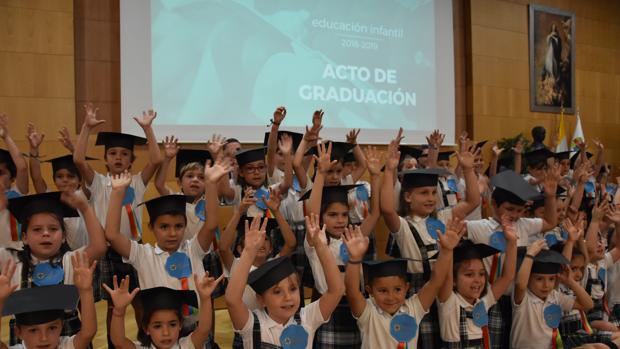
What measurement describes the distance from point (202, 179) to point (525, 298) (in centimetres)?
231

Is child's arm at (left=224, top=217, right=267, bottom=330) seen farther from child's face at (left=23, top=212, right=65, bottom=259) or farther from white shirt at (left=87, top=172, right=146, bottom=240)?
white shirt at (left=87, top=172, right=146, bottom=240)

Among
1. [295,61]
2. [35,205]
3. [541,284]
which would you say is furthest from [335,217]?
[295,61]

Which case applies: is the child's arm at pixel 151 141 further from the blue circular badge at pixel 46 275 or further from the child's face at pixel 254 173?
the blue circular badge at pixel 46 275

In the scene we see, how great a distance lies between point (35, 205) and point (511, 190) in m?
2.87

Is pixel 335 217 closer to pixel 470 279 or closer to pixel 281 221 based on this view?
pixel 281 221

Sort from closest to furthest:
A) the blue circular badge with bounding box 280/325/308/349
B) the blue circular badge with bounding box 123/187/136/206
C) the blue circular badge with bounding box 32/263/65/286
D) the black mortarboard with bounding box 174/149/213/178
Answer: the blue circular badge with bounding box 280/325/308/349, the blue circular badge with bounding box 32/263/65/286, the blue circular badge with bounding box 123/187/136/206, the black mortarboard with bounding box 174/149/213/178

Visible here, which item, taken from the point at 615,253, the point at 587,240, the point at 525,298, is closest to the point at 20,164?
the point at 525,298

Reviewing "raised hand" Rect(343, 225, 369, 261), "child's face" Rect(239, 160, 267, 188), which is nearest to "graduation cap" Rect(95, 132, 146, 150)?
"child's face" Rect(239, 160, 267, 188)

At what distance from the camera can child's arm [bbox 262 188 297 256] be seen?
3275 millimetres

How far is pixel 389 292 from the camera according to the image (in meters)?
3.01

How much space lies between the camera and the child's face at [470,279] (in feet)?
10.6

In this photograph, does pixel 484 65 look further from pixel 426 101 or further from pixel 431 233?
pixel 431 233

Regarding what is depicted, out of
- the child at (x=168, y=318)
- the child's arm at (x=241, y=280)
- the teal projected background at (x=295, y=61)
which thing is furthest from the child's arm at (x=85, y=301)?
the teal projected background at (x=295, y=61)

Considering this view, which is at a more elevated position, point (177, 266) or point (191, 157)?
point (191, 157)
